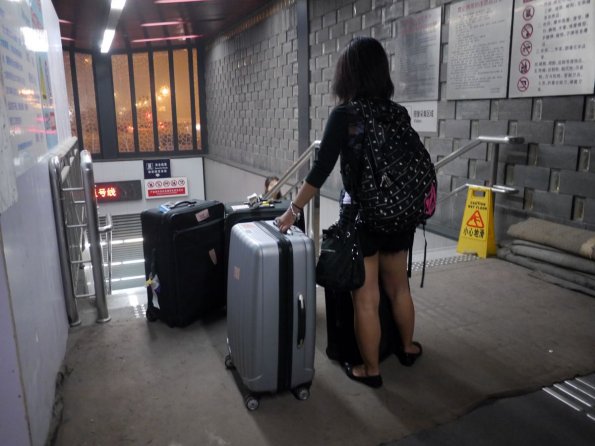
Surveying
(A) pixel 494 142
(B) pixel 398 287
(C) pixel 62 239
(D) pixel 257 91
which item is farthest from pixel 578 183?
(D) pixel 257 91

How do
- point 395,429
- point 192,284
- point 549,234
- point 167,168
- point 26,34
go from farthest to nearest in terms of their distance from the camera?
point 167,168, point 549,234, point 192,284, point 26,34, point 395,429

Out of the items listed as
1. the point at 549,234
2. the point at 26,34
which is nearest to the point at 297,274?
the point at 26,34

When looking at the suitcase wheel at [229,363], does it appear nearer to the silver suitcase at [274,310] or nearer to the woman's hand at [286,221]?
the silver suitcase at [274,310]

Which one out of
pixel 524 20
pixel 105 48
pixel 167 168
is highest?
pixel 105 48

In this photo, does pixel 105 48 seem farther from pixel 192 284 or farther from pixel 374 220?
pixel 374 220

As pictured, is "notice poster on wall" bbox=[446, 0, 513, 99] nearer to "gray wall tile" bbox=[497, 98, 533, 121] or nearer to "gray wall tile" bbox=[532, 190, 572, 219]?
"gray wall tile" bbox=[497, 98, 533, 121]

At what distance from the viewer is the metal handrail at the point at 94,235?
7.39ft

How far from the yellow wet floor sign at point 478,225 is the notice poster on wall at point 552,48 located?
26.9 inches

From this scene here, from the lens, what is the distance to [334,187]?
213 inches

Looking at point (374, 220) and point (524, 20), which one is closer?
point (374, 220)

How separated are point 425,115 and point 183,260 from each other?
2.61m

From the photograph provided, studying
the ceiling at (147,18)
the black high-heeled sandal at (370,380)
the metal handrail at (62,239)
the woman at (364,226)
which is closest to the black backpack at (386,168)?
the woman at (364,226)

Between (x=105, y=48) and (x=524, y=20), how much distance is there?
27.3 feet

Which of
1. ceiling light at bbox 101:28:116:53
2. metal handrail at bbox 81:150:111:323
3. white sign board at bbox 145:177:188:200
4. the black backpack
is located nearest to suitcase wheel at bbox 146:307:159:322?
metal handrail at bbox 81:150:111:323
